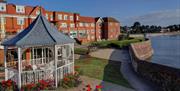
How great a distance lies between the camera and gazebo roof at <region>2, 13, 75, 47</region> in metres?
14.0

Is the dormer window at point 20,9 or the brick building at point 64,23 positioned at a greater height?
the dormer window at point 20,9

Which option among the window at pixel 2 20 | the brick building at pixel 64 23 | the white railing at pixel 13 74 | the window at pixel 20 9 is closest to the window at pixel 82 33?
the brick building at pixel 64 23

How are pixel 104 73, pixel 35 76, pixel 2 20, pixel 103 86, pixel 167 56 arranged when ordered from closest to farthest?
1. pixel 35 76
2. pixel 103 86
3. pixel 104 73
4. pixel 2 20
5. pixel 167 56

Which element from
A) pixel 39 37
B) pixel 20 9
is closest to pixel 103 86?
pixel 39 37

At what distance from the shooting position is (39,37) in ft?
48.1

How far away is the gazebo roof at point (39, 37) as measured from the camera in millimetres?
14010

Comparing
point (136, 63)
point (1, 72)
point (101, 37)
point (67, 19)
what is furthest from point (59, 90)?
point (101, 37)

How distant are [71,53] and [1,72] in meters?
6.77

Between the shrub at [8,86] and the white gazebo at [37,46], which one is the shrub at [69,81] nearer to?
the white gazebo at [37,46]

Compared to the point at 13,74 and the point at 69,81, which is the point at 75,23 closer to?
the point at 13,74

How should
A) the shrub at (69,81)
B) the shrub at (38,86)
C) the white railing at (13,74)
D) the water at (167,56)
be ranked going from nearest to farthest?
1. the shrub at (38,86)
2. the white railing at (13,74)
3. the shrub at (69,81)
4. the water at (167,56)

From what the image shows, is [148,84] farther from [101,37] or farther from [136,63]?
[101,37]

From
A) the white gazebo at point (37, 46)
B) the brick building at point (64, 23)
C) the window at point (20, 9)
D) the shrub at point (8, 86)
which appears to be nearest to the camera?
the shrub at point (8, 86)

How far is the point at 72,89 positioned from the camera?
14.1 m
